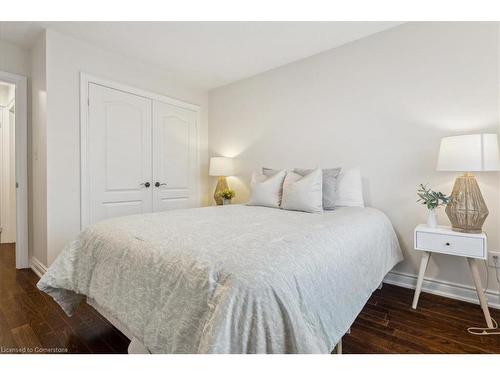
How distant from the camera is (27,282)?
96.6 inches

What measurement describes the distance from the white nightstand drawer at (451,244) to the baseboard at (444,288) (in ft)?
1.77

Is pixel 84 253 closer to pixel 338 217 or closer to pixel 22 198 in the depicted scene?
pixel 338 217

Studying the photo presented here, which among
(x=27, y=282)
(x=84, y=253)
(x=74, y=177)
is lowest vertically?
(x=27, y=282)

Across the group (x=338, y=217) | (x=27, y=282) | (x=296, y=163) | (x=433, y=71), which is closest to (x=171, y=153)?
(x=296, y=163)

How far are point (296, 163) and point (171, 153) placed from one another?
1.71m

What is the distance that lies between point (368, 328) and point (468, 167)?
1257 millimetres

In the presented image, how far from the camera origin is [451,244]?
1.80m

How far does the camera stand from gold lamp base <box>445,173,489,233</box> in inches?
70.4

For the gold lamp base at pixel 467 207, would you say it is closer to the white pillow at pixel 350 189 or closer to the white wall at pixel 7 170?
the white pillow at pixel 350 189

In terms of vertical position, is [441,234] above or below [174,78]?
below

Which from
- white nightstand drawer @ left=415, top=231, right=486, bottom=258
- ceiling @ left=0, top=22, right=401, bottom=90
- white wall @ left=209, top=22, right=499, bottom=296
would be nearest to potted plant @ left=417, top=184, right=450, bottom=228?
white nightstand drawer @ left=415, top=231, right=486, bottom=258

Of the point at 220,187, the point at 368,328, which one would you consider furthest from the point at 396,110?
the point at 220,187

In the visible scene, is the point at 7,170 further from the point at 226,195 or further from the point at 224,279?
the point at 224,279

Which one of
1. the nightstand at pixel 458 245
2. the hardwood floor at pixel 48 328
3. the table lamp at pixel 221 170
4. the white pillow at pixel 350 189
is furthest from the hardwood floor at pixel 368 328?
the table lamp at pixel 221 170
